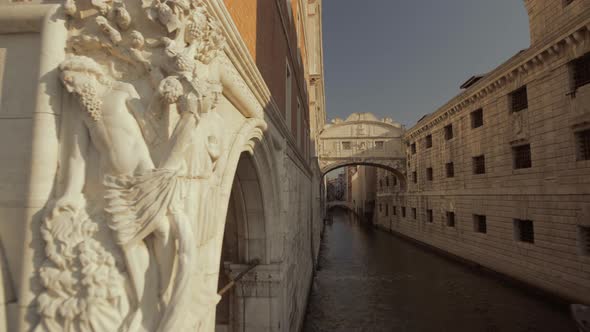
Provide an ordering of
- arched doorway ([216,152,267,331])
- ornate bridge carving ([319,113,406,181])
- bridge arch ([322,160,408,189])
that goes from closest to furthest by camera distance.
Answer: arched doorway ([216,152,267,331]) < bridge arch ([322,160,408,189]) < ornate bridge carving ([319,113,406,181])

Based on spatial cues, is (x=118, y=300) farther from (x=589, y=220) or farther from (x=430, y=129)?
(x=430, y=129)

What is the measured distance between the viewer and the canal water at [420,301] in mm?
8227

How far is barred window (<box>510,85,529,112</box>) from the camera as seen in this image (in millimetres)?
10883

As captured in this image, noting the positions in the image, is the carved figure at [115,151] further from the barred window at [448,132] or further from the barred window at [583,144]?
the barred window at [448,132]

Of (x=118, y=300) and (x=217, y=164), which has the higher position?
(x=217, y=164)

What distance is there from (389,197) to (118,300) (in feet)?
87.7

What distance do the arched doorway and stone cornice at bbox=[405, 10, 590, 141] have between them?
435 inches

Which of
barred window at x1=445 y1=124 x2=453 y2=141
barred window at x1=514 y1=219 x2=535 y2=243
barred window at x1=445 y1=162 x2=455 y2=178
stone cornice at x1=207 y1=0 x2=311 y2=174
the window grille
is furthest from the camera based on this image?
the window grille

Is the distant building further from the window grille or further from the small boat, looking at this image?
the small boat

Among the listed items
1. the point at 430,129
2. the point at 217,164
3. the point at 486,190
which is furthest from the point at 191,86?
the point at 430,129

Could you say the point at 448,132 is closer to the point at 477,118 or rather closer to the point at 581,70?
the point at 477,118

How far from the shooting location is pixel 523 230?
1089 cm

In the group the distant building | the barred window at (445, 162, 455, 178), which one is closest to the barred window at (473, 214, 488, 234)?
the distant building

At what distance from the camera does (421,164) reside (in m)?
19.6
